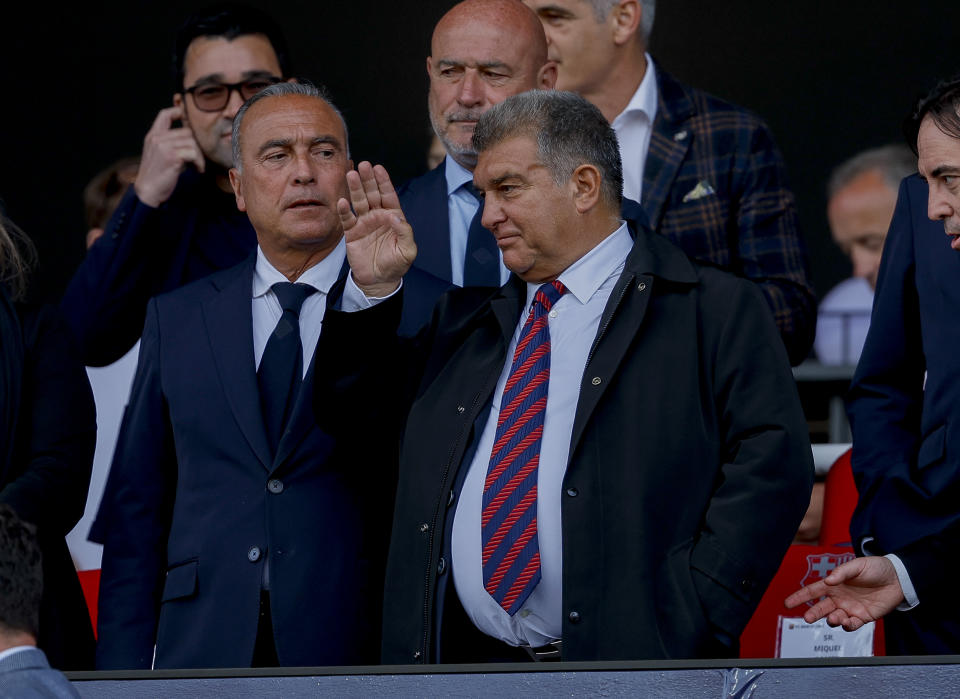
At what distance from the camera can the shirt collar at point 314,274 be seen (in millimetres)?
3402

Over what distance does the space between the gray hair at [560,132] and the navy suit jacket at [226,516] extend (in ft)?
1.44

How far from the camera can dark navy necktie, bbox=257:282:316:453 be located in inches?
129

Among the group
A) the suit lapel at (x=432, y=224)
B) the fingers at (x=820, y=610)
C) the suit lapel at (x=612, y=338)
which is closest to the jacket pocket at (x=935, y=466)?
the fingers at (x=820, y=610)

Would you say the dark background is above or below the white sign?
above

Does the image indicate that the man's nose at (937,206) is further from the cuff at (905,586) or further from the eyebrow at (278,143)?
the eyebrow at (278,143)

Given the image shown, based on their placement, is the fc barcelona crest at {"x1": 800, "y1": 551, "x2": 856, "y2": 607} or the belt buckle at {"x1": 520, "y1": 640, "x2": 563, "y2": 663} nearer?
the belt buckle at {"x1": 520, "y1": 640, "x2": 563, "y2": 663}

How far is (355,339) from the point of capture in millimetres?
3105

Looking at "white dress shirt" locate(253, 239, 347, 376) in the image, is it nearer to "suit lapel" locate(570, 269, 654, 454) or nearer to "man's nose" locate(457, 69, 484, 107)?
"man's nose" locate(457, 69, 484, 107)

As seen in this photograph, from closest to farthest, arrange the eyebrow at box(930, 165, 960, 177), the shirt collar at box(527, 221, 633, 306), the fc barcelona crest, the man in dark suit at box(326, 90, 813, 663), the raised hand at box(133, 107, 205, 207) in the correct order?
the man in dark suit at box(326, 90, 813, 663) < the eyebrow at box(930, 165, 960, 177) < the shirt collar at box(527, 221, 633, 306) < the fc barcelona crest < the raised hand at box(133, 107, 205, 207)

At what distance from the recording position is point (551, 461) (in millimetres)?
2953

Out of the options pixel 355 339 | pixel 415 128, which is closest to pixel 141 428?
pixel 355 339

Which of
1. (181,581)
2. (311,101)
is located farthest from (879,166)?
(181,581)

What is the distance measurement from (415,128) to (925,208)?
299 centimetres

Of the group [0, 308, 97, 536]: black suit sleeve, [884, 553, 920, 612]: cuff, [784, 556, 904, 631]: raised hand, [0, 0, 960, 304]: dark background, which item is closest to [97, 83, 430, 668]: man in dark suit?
[0, 308, 97, 536]: black suit sleeve
